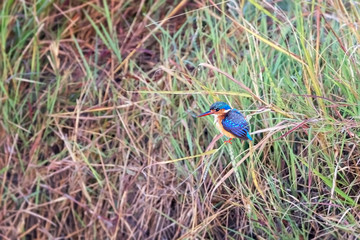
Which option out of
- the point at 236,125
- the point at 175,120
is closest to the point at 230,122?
the point at 236,125

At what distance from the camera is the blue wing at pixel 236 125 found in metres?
1.52

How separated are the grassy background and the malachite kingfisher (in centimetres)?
8

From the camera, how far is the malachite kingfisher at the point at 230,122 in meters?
1.52

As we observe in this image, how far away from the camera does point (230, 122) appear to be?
152 cm

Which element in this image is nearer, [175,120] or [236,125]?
[236,125]

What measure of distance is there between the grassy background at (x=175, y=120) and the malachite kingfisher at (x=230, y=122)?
8cm

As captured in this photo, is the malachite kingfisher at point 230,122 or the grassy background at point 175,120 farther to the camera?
the grassy background at point 175,120

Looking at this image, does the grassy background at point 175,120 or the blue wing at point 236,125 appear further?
the grassy background at point 175,120

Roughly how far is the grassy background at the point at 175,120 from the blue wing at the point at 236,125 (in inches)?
3.1

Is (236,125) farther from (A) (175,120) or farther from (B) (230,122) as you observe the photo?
(A) (175,120)

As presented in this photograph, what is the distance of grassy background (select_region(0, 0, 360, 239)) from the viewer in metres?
1.67

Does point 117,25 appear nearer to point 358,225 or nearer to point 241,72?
point 241,72

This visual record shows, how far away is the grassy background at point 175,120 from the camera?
5.49 feet

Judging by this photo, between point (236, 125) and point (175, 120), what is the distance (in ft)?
1.83
